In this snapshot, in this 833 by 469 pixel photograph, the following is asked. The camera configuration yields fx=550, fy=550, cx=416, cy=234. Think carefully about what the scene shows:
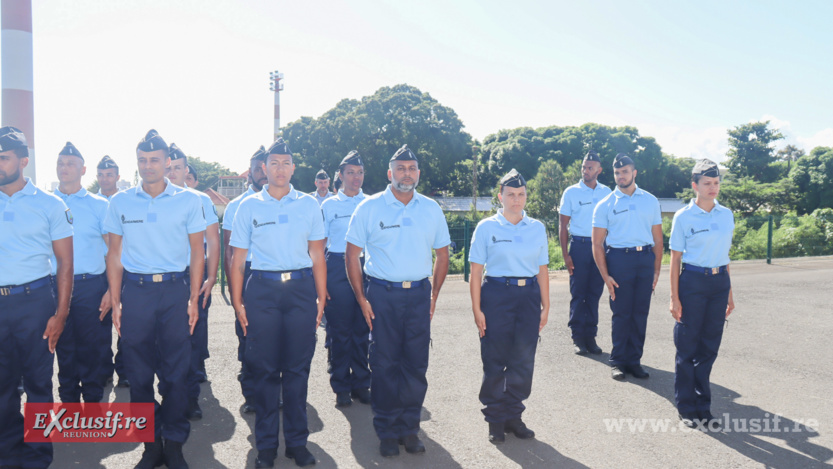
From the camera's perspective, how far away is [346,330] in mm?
5418

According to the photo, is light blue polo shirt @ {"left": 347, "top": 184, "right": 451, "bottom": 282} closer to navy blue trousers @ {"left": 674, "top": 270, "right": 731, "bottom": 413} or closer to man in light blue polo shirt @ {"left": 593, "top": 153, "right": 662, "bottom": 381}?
navy blue trousers @ {"left": 674, "top": 270, "right": 731, "bottom": 413}

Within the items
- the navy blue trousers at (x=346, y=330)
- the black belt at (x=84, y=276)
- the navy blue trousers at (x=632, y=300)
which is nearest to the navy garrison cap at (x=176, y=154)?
the black belt at (x=84, y=276)

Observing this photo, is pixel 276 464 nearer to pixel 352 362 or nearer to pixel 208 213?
pixel 352 362

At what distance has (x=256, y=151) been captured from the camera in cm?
564

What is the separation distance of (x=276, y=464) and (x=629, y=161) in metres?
4.74

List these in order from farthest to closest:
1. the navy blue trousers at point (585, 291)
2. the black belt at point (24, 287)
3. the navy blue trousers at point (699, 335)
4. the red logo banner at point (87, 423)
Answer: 1. the navy blue trousers at point (585, 291)
2. the navy blue trousers at point (699, 335)
3. the red logo banner at point (87, 423)
4. the black belt at point (24, 287)

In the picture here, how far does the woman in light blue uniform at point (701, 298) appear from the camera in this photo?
477 cm

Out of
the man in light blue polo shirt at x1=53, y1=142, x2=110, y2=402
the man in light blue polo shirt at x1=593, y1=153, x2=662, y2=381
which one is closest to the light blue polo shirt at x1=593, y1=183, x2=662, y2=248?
the man in light blue polo shirt at x1=593, y1=153, x2=662, y2=381

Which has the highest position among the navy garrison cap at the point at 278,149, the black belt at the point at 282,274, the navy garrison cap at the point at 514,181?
the navy garrison cap at the point at 278,149

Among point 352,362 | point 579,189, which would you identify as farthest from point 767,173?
point 352,362

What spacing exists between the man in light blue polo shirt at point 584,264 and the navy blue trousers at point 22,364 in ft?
18.0

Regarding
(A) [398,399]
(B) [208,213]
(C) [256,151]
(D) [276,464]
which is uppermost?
(C) [256,151]

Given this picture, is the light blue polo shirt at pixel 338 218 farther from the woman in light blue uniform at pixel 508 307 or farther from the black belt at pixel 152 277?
the black belt at pixel 152 277

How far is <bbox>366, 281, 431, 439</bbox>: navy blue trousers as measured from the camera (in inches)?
168
